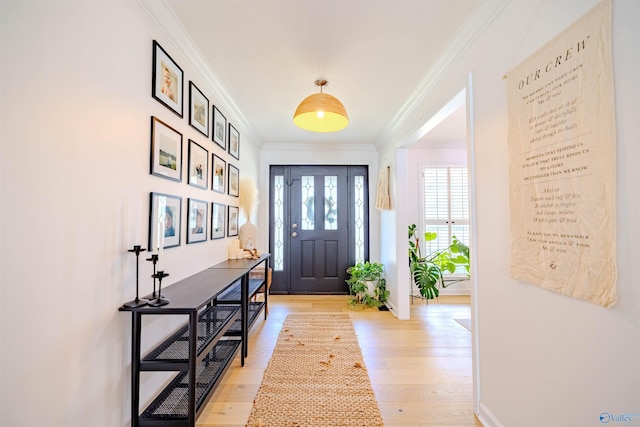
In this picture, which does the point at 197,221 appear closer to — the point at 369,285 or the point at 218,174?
the point at 218,174

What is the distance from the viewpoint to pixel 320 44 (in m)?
Result: 1.90

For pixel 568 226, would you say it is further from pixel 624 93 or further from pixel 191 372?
pixel 191 372

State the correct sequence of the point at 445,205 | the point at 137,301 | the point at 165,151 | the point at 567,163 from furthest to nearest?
the point at 445,205 < the point at 165,151 < the point at 137,301 < the point at 567,163

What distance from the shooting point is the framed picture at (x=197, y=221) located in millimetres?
2092

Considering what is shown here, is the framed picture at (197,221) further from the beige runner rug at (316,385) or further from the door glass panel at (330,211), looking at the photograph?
the door glass panel at (330,211)

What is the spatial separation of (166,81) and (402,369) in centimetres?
274

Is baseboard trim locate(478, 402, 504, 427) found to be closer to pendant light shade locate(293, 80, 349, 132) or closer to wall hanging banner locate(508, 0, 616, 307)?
wall hanging banner locate(508, 0, 616, 307)

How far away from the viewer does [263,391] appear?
188 cm

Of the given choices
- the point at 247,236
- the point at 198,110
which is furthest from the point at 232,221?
the point at 198,110

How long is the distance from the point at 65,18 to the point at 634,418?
8.13 feet

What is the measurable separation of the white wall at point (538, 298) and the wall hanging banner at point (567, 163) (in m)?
0.03

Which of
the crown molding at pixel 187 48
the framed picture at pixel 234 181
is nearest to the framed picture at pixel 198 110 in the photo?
the crown molding at pixel 187 48

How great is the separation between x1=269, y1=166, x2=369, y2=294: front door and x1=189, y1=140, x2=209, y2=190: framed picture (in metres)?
2.18

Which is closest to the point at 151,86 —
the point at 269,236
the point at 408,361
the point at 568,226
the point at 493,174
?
the point at 493,174
